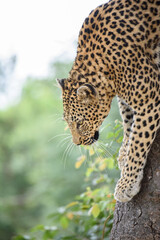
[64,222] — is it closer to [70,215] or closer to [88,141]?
[70,215]

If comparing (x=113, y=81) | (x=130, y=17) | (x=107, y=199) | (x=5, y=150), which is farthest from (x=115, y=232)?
(x=5, y=150)

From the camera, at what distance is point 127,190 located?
3.78 m

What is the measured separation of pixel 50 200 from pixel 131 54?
13493mm

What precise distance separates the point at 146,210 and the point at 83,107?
1225mm

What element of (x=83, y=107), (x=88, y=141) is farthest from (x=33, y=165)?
(x=83, y=107)

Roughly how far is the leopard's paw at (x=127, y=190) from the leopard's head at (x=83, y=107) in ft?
2.07

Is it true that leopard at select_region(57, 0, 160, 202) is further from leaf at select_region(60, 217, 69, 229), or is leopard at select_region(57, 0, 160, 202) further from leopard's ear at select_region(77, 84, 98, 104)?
leaf at select_region(60, 217, 69, 229)

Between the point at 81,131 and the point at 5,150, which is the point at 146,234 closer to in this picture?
the point at 81,131

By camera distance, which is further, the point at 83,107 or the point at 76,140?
the point at 76,140

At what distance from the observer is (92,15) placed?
3.87 m

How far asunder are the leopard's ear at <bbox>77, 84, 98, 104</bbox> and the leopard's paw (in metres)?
0.89

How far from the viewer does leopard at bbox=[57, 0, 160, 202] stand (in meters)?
3.59

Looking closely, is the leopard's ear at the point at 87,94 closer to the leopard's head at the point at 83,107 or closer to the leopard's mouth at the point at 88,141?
the leopard's head at the point at 83,107

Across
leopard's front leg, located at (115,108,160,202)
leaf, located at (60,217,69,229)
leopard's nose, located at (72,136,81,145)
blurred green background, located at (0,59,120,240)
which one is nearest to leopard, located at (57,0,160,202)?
leopard's front leg, located at (115,108,160,202)
